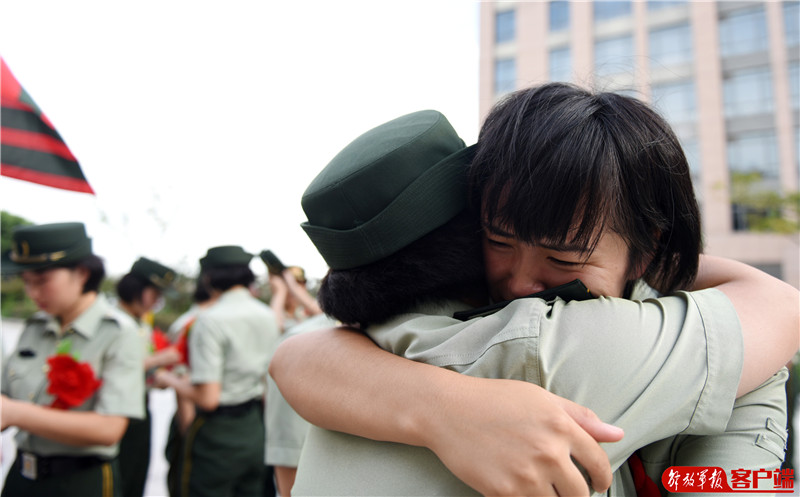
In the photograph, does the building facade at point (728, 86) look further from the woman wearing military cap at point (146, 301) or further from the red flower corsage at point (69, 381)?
the red flower corsage at point (69, 381)

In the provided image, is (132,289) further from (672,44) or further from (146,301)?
(672,44)

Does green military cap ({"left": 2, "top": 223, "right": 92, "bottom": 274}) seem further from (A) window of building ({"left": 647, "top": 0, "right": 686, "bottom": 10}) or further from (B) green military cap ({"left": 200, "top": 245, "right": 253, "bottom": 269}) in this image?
(A) window of building ({"left": 647, "top": 0, "right": 686, "bottom": 10})

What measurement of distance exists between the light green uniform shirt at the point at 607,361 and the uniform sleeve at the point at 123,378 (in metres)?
2.06

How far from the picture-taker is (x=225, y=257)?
14.6ft

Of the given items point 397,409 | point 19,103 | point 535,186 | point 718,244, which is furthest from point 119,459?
point 718,244

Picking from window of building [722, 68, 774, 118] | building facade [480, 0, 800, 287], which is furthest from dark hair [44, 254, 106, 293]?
window of building [722, 68, 774, 118]

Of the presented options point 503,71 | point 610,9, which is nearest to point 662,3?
point 610,9

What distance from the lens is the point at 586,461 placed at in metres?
0.79

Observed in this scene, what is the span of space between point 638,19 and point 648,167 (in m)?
22.9

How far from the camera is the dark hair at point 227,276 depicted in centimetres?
442

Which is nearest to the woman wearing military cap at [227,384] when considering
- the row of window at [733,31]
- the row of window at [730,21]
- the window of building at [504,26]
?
the row of window at [733,31]

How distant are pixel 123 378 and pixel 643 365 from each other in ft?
8.65

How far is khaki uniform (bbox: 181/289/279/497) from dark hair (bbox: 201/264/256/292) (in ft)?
0.25

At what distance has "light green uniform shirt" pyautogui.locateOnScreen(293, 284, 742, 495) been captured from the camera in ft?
2.73
